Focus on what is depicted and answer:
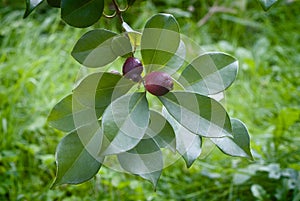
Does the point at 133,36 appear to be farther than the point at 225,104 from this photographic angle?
No

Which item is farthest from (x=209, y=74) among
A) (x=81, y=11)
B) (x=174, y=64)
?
(x=81, y=11)

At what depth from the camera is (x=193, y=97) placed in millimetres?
535

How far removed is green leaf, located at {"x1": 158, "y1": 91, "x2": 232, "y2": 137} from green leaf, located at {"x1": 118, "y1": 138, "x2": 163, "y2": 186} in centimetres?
5

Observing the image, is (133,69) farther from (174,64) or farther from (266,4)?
(266,4)

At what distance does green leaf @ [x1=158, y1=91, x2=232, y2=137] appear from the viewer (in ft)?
1.73

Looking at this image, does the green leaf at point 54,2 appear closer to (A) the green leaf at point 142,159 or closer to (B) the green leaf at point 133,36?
(B) the green leaf at point 133,36

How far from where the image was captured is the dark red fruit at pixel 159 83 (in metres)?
0.52

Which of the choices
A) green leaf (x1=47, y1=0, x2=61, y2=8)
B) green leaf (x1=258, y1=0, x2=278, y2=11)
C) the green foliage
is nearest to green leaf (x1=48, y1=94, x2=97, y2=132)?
the green foliage

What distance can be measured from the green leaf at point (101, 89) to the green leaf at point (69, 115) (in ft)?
0.06

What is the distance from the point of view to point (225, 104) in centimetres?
67

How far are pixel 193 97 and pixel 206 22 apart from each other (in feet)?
8.15

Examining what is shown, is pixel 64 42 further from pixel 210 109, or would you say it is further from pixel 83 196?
pixel 210 109

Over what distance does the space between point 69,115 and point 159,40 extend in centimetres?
16

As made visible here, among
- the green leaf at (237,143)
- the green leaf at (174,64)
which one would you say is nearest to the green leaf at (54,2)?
the green leaf at (174,64)
